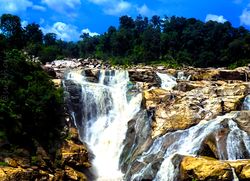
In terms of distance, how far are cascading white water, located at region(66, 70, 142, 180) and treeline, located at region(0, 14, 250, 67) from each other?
25.0m

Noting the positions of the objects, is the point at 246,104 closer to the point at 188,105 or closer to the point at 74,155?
the point at 188,105

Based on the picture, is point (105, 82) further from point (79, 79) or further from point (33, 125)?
point (33, 125)

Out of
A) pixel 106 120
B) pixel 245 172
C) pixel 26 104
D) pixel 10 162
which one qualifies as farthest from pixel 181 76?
pixel 245 172

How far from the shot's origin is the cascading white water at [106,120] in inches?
1270

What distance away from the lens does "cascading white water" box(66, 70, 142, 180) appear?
32.2 meters

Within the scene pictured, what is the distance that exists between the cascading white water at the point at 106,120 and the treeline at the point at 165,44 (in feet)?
82.0

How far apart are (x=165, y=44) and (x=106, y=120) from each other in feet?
152

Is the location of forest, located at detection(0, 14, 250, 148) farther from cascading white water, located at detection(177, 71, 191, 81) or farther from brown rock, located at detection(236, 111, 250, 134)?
cascading white water, located at detection(177, 71, 191, 81)

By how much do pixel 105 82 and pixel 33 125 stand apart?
16.0m

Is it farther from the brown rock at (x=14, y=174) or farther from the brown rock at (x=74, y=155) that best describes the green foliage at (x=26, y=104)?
the brown rock at (x=14, y=174)

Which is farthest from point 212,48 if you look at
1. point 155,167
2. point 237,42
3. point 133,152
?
point 155,167

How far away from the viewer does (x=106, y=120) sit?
36.4 metres

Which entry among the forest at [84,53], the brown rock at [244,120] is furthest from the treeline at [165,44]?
the brown rock at [244,120]

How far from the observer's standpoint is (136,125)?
1276 inches
